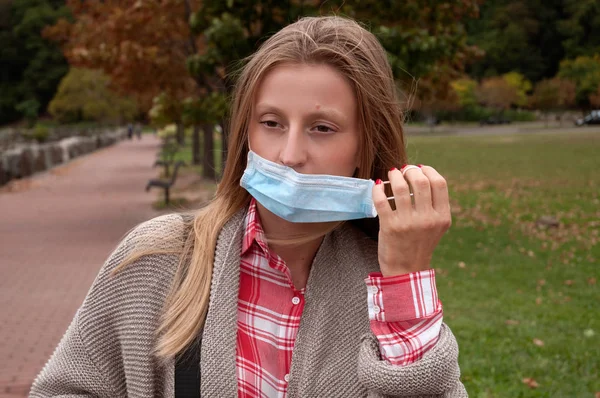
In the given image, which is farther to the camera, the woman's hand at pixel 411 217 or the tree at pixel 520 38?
the tree at pixel 520 38

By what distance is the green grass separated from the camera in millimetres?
5527

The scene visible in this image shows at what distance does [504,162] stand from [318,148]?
94.1 feet

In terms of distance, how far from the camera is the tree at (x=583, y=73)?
76750mm

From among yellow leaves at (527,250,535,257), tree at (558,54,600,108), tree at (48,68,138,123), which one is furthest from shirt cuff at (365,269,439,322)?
tree at (558,54,600,108)

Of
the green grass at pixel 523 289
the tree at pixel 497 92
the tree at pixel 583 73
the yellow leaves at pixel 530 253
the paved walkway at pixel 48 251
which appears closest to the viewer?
the green grass at pixel 523 289

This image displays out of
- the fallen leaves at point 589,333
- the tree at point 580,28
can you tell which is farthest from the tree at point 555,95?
the fallen leaves at point 589,333

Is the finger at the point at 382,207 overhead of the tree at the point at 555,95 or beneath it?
overhead

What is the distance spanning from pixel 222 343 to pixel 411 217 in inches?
19.4

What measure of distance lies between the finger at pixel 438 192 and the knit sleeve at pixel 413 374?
11.4 inches

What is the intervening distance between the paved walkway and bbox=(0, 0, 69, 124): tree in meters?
86.5

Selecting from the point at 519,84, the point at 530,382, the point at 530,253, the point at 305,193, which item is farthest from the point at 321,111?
the point at 519,84

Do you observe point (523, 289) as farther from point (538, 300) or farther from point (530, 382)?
point (530, 382)

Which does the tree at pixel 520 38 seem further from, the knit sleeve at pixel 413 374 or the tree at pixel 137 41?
the knit sleeve at pixel 413 374

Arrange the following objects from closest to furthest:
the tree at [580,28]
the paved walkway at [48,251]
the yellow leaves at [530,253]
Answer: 1. the paved walkway at [48,251]
2. the yellow leaves at [530,253]
3. the tree at [580,28]
